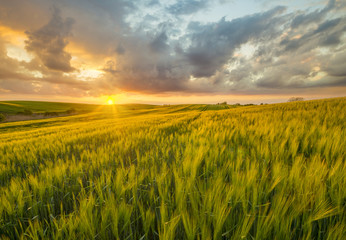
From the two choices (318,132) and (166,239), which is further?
(318,132)

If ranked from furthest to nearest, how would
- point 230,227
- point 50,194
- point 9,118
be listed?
point 9,118, point 50,194, point 230,227

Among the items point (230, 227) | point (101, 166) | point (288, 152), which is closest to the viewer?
point (230, 227)

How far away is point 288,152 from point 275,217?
4.74 ft

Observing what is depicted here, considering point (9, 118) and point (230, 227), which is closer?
point (230, 227)

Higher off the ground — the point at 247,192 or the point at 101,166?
the point at 247,192

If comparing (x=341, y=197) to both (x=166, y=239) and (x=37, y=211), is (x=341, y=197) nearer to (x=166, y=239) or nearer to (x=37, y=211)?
(x=166, y=239)

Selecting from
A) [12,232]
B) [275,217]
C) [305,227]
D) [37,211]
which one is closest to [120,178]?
[37,211]

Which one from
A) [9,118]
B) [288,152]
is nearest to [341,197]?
[288,152]

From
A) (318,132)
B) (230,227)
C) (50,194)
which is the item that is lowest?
(50,194)

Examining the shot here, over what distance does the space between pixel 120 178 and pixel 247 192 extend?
110 centimetres

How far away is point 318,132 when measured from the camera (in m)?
2.36

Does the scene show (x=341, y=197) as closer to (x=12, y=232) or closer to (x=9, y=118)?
(x=12, y=232)

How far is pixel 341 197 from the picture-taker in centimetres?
97

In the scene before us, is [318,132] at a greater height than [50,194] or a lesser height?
greater
